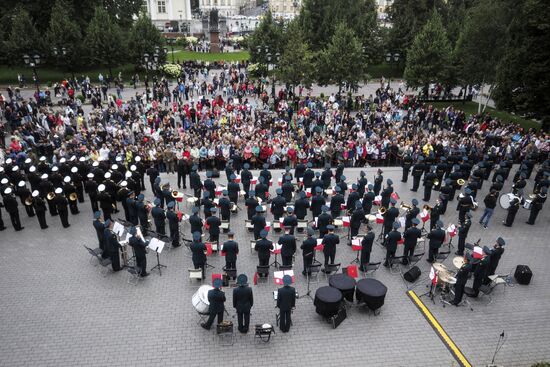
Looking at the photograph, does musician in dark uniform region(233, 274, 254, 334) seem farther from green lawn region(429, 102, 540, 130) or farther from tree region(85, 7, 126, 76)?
tree region(85, 7, 126, 76)

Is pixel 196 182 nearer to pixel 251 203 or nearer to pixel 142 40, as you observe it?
pixel 251 203

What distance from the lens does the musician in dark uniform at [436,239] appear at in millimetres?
13812

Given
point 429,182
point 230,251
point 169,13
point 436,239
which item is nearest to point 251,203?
point 230,251

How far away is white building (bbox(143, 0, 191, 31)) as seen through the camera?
299 ft

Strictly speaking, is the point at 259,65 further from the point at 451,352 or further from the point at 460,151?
the point at 451,352

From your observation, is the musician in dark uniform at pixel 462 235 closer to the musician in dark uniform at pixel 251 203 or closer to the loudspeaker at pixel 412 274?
the loudspeaker at pixel 412 274

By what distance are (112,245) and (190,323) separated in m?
3.84

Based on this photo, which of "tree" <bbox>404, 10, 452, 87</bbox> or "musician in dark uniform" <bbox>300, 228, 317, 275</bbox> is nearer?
"musician in dark uniform" <bbox>300, 228, 317, 275</bbox>

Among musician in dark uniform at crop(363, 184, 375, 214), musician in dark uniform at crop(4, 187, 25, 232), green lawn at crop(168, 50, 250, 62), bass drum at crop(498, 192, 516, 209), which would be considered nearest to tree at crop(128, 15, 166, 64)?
green lawn at crop(168, 50, 250, 62)

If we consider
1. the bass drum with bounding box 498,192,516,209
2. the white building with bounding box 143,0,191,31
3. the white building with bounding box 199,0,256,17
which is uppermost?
the white building with bounding box 199,0,256,17

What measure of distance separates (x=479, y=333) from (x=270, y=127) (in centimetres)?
1946

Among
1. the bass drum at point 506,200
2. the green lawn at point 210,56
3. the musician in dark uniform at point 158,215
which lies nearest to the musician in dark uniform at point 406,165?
the bass drum at point 506,200

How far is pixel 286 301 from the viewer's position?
1084 cm

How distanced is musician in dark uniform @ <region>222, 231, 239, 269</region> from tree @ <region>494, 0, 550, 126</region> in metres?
22.1
